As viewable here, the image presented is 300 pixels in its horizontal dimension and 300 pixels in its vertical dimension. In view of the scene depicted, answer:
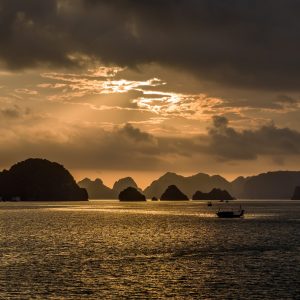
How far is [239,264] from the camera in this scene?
3524 inches

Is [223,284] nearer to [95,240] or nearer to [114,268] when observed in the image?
[114,268]

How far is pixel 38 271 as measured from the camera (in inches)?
3199

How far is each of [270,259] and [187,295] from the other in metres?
36.8

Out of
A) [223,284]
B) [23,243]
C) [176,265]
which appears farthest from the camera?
[23,243]

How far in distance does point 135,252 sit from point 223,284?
39861 millimetres

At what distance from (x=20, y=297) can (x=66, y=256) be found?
39567mm

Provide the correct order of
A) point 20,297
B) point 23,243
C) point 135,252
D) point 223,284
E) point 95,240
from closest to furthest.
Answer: point 20,297, point 223,284, point 135,252, point 23,243, point 95,240

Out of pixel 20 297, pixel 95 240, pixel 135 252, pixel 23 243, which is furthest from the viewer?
pixel 95 240

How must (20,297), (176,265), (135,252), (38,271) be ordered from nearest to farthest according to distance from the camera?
(20,297)
(38,271)
(176,265)
(135,252)

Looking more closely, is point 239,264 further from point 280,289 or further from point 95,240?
point 95,240

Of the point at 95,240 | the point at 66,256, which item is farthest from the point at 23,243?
the point at 66,256

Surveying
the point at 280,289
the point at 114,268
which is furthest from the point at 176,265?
the point at 280,289

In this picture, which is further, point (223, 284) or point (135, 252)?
point (135, 252)

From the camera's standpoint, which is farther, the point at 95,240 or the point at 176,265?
the point at 95,240
